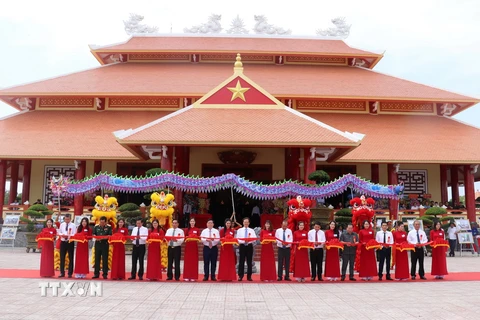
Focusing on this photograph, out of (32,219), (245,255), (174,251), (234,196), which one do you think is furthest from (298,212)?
(32,219)

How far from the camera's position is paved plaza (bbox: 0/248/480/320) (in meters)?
7.01

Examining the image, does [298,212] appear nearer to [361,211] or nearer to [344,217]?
[361,211]

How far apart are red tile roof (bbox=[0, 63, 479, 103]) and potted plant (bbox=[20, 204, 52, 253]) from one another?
18.4 ft

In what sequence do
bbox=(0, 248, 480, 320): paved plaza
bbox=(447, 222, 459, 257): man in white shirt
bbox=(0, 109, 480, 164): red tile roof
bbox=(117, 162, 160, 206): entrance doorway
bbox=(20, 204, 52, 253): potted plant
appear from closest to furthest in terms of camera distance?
bbox=(0, 248, 480, 320): paved plaza < bbox=(20, 204, 52, 253): potted plant < bbox=(447, 222, 459, 257): man in white shirt < bbox=(0, 109, 480, 164): red tile roof < bbox=(117, 162, 160, 206): entrance doorway

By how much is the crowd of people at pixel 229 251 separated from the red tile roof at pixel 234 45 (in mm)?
14875

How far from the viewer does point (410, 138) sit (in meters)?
20.7

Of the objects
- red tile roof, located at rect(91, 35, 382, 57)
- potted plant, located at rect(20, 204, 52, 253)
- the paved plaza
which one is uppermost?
red tile roof, located at rect(91, 35, 382, 57)

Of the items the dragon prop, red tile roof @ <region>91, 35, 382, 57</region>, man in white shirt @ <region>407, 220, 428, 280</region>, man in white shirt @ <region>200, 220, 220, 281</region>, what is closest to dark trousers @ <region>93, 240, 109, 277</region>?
the dragon prop

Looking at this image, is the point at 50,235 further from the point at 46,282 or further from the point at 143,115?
the point at 143,115

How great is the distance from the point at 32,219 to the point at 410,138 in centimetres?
1484

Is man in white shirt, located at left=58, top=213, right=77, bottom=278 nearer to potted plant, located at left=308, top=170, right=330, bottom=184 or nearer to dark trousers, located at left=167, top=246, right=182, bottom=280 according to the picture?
dark trousers, located at left=167, top=246, right=182, bottom=280

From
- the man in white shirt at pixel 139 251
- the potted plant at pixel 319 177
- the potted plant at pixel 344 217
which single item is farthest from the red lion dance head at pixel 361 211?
the man in white shirt at pixel 139 251

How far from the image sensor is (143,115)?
71.8 ft

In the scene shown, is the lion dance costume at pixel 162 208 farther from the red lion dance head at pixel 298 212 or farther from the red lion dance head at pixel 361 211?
the red lion dance head at pixel 361 211
